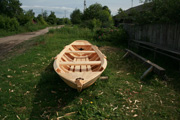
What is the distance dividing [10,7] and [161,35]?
39.8 meters

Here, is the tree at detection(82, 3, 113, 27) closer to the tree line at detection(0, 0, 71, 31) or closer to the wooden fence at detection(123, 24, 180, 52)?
the tree line at detection(0, 0, 71, 31)

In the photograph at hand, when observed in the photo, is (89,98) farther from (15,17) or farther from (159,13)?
(15,17)

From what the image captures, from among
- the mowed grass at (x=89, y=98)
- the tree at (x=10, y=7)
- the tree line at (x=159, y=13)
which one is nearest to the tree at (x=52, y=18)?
the tree at (x=10, y=7)

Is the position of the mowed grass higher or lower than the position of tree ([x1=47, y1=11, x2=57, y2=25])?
lower

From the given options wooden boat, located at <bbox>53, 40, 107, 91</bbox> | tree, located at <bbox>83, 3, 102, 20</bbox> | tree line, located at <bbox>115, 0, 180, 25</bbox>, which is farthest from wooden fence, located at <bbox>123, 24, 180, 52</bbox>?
tree, located at <bbox>83, 3, 102, 20</bbox>

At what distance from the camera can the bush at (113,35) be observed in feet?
34.0

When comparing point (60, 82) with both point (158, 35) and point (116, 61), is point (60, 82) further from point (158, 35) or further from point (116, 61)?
point (158, 35)

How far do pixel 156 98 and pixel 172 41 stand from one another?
10.3ft

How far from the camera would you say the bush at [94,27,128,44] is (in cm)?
1038

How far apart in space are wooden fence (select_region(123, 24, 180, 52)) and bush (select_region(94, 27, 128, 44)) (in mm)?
1409

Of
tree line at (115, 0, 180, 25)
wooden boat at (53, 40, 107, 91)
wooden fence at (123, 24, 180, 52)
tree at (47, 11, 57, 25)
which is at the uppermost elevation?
tree at (47, 11, 57, 25)

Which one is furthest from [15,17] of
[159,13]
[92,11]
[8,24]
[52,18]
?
[52,18]

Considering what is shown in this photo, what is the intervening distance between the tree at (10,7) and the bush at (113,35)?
30.2 metres

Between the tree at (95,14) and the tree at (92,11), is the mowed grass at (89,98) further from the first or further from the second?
the tree at (92,11)
